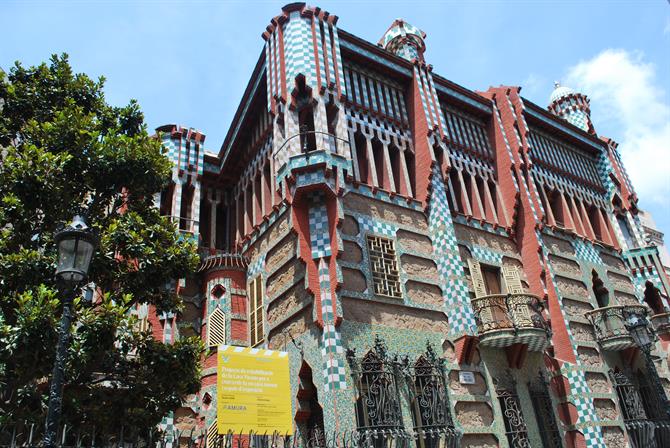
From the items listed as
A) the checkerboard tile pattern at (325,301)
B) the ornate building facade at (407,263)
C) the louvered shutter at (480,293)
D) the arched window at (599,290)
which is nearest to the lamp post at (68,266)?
the checkerboard tile pattern at (325,301)

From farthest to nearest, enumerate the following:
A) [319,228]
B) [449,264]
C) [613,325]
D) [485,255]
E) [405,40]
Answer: [405,40]
[613,325]
[485,255]
[449,264]
[319,228]

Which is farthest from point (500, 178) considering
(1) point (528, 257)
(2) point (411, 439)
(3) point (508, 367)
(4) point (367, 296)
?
(2) point (411, 439)

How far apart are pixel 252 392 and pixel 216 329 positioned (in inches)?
202

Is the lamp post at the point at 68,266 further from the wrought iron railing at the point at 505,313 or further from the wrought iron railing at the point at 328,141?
the wrought iron railing at the point at 505,313

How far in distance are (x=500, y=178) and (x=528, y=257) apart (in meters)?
2.84

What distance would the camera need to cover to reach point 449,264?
15.1 metres

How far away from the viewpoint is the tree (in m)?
7.68

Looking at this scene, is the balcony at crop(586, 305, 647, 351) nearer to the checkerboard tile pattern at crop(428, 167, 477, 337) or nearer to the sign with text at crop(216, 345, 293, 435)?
the checkerboard tile pattern at crop(428, 167, 477, 337)

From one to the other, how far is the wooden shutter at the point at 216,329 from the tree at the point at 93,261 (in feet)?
22.6

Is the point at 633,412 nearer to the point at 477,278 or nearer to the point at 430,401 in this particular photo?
the point at 477,278

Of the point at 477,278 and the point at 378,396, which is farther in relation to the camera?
the point at 477,278

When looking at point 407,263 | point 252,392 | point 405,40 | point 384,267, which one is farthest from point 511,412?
point 405,40

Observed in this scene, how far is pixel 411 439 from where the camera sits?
1215 cm

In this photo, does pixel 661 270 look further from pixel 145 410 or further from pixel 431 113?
pixel 145 410
